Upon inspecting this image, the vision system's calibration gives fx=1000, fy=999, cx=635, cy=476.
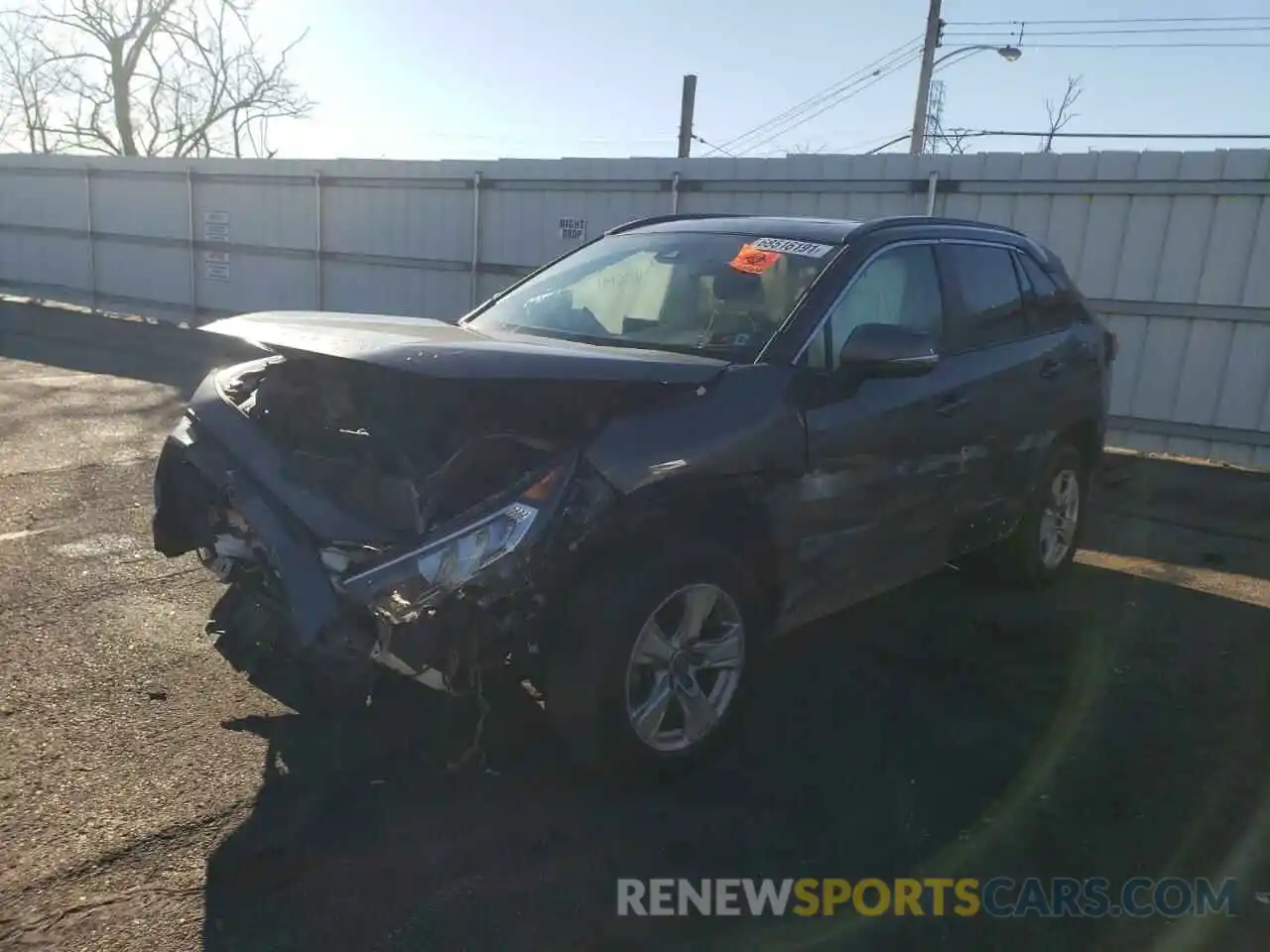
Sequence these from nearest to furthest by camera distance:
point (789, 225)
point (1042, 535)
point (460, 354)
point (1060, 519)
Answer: point (460, 354) < point (789, 225) < point (1042, 535) < point (1060, 519)

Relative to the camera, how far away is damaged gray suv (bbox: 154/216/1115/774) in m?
2.80

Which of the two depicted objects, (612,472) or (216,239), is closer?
(612,472)

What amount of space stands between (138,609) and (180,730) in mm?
1256

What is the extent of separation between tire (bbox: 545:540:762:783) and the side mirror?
2.80 feet

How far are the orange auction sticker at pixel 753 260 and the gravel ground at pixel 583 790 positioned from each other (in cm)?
166

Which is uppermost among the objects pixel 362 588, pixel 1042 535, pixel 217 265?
pixel 217 265

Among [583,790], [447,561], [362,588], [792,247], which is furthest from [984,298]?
[362,588]

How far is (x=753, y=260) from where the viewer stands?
3986mm

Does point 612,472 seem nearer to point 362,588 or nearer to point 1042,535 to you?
point 362,588

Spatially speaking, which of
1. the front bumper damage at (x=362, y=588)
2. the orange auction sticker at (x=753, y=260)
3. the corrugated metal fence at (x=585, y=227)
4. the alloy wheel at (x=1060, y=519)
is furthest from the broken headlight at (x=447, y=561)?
the corrugated metal fence at (x=585, y=227)

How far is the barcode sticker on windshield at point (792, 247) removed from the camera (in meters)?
3.91

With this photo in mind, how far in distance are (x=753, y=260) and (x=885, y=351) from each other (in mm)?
806

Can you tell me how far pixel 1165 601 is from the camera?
5453 mm

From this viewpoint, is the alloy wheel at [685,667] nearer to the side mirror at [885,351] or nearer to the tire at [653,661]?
the tire at [653,661]
